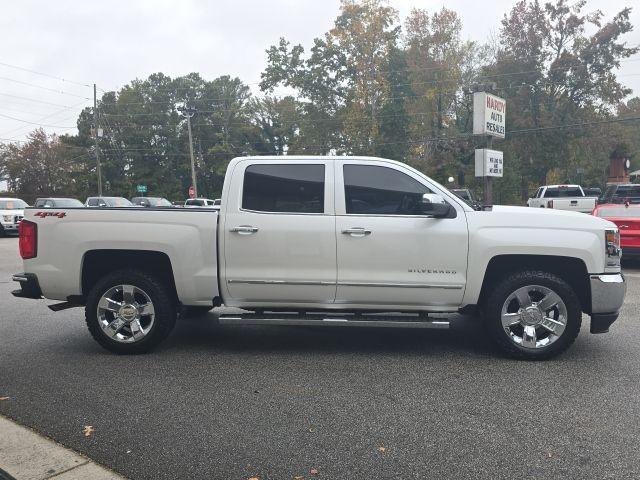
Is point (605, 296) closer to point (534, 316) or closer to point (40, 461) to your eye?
point (534, 316)

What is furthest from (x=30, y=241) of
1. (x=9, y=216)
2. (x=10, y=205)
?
(x=10, y=205)

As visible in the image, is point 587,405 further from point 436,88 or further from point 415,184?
point 436,88

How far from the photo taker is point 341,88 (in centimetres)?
4766

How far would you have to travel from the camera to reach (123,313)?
16.7ft

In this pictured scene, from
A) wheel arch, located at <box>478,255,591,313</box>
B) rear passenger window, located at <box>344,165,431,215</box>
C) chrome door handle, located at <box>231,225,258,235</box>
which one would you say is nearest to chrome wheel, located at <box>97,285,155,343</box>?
chrome door handle, located at <box>231,225,258,235</box>

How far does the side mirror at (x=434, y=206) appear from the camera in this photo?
472 cm

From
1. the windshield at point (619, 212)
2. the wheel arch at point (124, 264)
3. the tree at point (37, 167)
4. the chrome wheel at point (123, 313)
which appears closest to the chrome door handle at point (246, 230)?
the wheel arch at point (124, 264)

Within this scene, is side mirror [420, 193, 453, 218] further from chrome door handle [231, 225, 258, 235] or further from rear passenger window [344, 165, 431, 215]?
chrome door handle [231, 225, 258, 235]

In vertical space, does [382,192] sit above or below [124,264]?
above

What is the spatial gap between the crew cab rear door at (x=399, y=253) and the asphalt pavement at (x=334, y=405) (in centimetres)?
65

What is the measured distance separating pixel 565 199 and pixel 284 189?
2050cm

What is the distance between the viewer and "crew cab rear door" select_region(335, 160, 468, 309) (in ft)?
15.8

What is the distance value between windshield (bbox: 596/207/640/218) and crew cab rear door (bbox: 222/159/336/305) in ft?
24.9

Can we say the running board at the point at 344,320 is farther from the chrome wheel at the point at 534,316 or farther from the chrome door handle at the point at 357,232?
the chrome door handle at the point at 357,232
